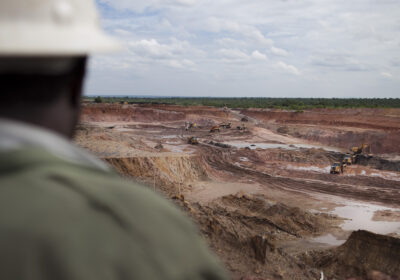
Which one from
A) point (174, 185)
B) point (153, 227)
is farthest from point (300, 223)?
point (153, 227)

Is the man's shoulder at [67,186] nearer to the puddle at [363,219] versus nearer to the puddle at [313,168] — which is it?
the puddle at [363,219]

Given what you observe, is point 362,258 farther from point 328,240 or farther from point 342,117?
point 342,117

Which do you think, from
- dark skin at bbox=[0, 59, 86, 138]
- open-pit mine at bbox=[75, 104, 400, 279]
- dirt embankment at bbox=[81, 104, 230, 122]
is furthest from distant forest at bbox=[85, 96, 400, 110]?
dark skin at bbox=[0, 59, 86, 138]

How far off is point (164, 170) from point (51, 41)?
62.1 feet

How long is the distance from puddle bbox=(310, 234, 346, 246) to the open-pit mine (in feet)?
0.13

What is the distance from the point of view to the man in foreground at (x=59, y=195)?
0.58m

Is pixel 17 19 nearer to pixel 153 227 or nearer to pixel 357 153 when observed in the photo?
pixel 153 227

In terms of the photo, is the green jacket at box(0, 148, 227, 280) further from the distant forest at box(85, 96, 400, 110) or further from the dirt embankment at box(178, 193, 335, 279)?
the distant forest at box(85, 96, 400, 110)

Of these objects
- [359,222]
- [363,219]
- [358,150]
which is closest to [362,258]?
[359,222]

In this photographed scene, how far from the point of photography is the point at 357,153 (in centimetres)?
2988

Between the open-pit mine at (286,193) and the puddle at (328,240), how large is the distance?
40mm

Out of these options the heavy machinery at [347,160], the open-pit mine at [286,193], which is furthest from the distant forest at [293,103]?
the heavy machinery at [347,160]

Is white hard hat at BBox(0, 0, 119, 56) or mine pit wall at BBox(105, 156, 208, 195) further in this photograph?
mine pit wall at BBox(105, 156, 208, 195)

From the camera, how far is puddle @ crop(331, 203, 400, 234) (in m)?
15.0
